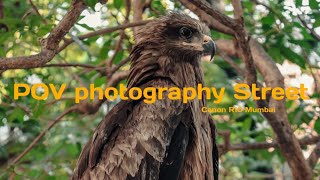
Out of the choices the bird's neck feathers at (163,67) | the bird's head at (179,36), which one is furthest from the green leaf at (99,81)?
the bird's head at (179,36)

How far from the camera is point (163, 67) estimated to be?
5727 mm

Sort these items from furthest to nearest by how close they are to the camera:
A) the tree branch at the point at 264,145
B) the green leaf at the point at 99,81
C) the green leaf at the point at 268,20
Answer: the green leaf at the point at 99,81 < the tree branch at the point at 264,145 < the green leaf at the point at 268,20

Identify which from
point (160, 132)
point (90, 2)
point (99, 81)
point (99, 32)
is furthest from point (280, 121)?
point (90, 2)

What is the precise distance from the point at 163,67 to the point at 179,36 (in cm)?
40

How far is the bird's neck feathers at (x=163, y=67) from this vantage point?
5.64m

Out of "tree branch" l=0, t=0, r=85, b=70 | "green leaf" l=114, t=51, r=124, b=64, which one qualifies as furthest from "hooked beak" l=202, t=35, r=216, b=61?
"green leaf" l=114, t=51, r=124, b=64

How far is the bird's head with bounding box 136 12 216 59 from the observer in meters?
5.85

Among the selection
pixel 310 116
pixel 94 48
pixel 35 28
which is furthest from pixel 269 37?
pixel 94 48

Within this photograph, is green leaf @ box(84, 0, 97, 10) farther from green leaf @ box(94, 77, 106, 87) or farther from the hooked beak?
green leaf @ box(94, 77, 106, 87)

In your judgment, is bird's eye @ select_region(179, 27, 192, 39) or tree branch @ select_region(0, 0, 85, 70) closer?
tree branch @ select_region(0, 0, 85, 70)

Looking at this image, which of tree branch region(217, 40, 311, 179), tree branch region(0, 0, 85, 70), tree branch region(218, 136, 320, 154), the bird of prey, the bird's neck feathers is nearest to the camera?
tree branch region(0, 0, 85, 70)

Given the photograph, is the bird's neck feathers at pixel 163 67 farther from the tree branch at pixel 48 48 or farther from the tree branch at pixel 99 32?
the tree branch at pixel 48 48

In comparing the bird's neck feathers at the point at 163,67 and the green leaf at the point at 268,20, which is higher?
the bird's neck feathers at the point at 163,67

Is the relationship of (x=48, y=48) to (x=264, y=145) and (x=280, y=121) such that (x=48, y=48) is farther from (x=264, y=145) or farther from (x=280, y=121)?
(x=264, y=145)
